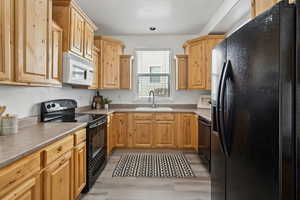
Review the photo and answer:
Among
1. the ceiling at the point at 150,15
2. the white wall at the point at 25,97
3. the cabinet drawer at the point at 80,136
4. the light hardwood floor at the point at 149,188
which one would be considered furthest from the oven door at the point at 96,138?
the ceiling at the point at 150,15

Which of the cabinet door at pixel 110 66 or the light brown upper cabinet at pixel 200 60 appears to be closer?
the light brown upper cabinet at pixel 200 60

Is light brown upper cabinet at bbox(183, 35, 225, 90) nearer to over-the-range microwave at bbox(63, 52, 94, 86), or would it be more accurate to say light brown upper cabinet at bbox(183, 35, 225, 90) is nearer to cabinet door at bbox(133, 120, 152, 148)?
cabinet door at bbox(133, 120, 152, 148)

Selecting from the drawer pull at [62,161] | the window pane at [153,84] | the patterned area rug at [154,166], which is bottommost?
the patterned area rug at [154,166]

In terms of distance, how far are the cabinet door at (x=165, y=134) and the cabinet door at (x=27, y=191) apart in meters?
3.19

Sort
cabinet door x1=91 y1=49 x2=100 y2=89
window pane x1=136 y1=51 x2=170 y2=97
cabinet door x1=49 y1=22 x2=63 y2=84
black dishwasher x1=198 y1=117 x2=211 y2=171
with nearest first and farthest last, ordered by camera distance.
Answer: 1. cabinet door x1=49 y1=22 x2=63 y2=84
2. black dishwasher x1=198 y1=117 x2=211 y2=171
3. cabinet door x1=91 y1=49 x2=100 y2=89
4. window pane x1=136 y1=51 x2=170 y2=97

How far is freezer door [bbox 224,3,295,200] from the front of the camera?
91cm

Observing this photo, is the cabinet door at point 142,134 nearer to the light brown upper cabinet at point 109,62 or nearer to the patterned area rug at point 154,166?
the patterned area rug at point 154,166

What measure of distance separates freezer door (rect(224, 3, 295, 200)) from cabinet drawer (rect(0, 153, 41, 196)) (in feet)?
4.33

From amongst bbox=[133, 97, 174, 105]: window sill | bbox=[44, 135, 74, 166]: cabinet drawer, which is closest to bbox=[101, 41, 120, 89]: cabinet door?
bbox=[133, 97, 174, 105]: window sill

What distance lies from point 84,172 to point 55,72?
1240 mm

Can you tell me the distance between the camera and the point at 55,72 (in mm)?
2475

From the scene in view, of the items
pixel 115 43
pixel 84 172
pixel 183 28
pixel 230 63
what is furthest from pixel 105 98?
pixel 230 63

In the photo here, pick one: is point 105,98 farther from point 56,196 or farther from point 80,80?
point 56,196

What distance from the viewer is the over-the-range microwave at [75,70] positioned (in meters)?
2.63
